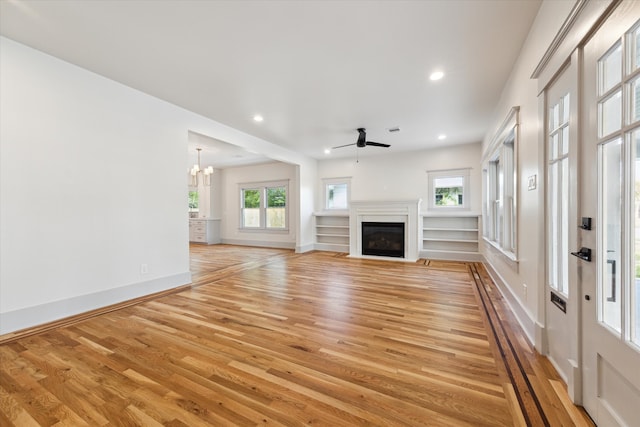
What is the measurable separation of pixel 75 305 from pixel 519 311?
4760 mm

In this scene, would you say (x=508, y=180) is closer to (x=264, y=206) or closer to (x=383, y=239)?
(x=383, y=239)

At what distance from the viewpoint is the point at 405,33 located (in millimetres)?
2410

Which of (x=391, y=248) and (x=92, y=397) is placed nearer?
(x=92, y=397)

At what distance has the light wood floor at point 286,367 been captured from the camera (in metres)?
1.48

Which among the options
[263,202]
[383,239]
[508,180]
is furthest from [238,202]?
[508,180]

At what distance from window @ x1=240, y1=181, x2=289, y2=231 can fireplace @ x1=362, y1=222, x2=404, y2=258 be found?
281 centimetres

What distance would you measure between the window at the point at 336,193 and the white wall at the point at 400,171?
137 mm

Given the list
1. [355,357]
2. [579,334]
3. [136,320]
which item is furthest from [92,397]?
[579,334]

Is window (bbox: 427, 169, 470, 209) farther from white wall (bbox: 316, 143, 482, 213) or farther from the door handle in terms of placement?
the door handle

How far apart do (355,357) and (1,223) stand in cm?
347

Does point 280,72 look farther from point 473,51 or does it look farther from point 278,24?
point 473,51

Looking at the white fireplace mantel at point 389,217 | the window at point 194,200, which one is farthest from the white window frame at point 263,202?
the white fireplace mantel at point 389,217

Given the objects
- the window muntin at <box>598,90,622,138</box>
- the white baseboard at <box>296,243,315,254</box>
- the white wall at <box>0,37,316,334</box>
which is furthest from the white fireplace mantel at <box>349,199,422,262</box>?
the window muntin at <box>598,90,622,138</box>

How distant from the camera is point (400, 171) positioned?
279 inches
